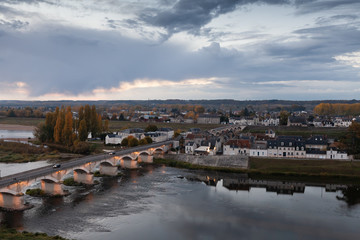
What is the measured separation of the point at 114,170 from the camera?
44.1 meters

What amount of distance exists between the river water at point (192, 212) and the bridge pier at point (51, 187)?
125 cm

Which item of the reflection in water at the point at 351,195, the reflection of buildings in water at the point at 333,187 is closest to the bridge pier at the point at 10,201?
the reflection in water at the point at 351,195

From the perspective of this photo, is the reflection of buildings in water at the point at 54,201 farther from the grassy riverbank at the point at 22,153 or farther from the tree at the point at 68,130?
the tree at the point at 68,130

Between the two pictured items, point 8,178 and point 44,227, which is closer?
point 44,227

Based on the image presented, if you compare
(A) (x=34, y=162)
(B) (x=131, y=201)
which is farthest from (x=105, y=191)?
(A) (x=34, y=162)

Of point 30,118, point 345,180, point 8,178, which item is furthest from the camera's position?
point 30,118

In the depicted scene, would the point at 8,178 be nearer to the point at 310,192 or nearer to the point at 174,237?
the point at 174,237

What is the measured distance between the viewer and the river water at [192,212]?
24.9 m

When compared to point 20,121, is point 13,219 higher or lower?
lower

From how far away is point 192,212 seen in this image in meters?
29.4

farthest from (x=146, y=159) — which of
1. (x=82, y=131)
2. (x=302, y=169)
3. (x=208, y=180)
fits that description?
(x=302, y=169)

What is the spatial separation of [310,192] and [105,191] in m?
22.5

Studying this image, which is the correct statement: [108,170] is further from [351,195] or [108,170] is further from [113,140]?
[351,195]

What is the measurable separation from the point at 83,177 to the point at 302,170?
28.7 m
